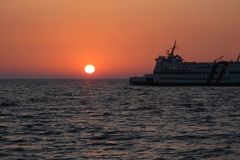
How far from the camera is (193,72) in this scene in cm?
14625

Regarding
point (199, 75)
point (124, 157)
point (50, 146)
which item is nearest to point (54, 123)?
point (50, 146)

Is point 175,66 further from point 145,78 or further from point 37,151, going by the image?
point 37,151

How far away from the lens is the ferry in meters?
144

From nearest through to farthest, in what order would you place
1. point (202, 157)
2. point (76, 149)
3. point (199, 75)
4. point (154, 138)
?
point (202, 157), point (76, 149), point (154, 138), point (199, 75)

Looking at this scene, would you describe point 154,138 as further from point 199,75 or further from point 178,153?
point 199,75

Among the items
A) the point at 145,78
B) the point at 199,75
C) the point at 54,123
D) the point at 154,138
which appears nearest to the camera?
the point at 154,138

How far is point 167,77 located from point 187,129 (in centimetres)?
11602

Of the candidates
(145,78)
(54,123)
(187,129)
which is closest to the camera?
(187,129)

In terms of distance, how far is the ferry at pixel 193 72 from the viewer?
144 meters

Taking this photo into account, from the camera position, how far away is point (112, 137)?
97.6 feet

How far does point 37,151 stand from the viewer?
24656 mm

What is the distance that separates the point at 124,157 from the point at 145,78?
134 metres

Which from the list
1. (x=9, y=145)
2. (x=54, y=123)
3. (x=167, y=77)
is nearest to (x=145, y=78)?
(x=167, y=77)

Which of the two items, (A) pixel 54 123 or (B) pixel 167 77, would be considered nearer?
(A) pixel 54 123
